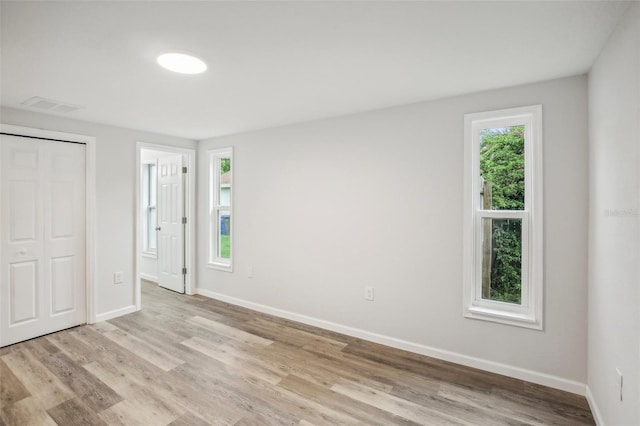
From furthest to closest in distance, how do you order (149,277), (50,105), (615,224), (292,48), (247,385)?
1. (149,277)
2. (50,105)
3. (247,385)
4. (292,48)
5. (615,224)

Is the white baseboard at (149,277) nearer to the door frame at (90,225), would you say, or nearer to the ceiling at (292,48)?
the door frame at (90,225)

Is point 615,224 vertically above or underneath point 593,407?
above

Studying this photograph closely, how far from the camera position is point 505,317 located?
2498mm

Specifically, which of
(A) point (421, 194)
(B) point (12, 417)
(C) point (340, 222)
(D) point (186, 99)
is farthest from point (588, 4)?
(B) point (12, 417)

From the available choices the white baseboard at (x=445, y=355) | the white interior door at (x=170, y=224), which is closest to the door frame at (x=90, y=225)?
the white interior door at (x=170, y=224)

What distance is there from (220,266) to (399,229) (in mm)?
2658

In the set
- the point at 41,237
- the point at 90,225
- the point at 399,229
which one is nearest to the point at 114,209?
the point at 90,225

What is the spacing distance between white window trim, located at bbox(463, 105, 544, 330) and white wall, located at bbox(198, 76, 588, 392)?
6cm

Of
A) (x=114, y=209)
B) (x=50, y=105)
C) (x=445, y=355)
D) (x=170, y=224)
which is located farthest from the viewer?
(x=170, y=224)

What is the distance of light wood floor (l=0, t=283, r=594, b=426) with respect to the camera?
2.04 m

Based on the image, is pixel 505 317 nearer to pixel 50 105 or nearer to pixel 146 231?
pixel 50 105

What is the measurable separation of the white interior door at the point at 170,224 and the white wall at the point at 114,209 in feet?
2.51

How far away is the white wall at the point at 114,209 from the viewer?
144 inches

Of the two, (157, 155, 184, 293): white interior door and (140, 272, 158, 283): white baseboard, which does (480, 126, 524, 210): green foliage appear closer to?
(157, 155, 184, 293): white interior door
